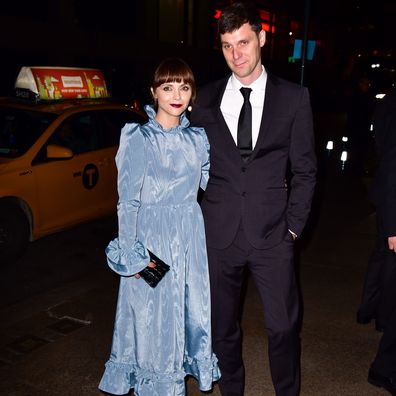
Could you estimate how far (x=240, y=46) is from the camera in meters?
2.72

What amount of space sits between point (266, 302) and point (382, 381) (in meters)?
1.09

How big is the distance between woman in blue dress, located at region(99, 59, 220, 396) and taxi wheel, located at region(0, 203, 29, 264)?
2947 millimetres

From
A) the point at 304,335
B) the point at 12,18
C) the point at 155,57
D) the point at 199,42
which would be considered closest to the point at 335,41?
the point at 199,42

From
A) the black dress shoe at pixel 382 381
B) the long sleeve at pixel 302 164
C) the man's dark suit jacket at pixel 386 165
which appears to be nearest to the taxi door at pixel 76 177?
the long sleeve at pixel 302 164

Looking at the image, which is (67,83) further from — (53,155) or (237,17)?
(237,17)

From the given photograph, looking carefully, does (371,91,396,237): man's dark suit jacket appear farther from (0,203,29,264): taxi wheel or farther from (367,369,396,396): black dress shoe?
(0,203,29,264): taxi wheel

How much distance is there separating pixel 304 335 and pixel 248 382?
86 cm

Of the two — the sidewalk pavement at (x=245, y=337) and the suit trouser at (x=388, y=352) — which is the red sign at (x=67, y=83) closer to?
the sidewalk pavement at (x=245, y=337)

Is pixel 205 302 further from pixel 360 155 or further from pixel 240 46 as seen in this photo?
pixel 360 155

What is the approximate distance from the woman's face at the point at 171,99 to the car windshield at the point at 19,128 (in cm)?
327

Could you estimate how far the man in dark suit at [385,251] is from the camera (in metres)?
2.97

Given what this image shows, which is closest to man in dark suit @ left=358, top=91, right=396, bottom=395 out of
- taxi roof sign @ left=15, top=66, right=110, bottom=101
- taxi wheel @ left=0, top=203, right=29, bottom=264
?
taxi wheel @ left=0, top=203, right=29, bottom=264

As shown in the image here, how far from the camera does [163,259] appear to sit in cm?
281

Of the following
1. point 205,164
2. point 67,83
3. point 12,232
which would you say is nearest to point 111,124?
point 67,83
